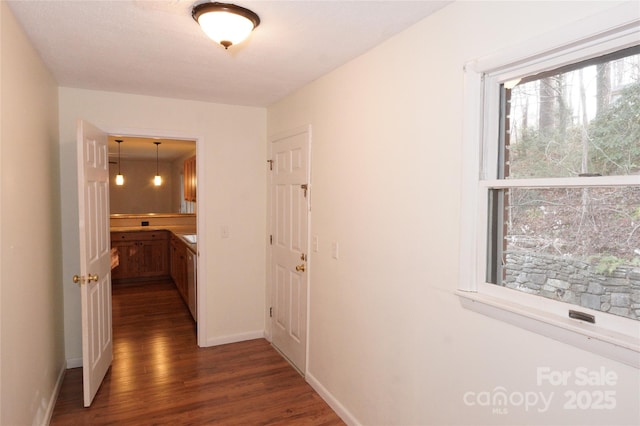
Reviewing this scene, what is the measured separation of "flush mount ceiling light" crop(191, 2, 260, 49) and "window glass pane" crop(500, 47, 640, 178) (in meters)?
1.20

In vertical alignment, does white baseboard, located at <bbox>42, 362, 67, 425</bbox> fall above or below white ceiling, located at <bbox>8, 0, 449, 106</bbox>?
below

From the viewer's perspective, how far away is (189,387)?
301 cm

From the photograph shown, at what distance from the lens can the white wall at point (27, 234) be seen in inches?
69.0

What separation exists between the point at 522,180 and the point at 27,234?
2.48 m

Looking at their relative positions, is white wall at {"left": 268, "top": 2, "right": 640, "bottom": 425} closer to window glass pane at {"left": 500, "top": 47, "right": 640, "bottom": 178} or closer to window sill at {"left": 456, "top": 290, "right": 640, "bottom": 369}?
window sill at {"left": 456, "top": 290, "right": 640, "bottom": 369}

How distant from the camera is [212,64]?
8.53 feet

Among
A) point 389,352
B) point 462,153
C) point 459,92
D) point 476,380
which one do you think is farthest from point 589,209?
point 389,352

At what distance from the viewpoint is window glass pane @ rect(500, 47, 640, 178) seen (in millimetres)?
1198

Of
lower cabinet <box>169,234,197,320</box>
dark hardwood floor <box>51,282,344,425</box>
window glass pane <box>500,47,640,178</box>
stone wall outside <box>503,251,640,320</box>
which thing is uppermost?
window glass pane <box>500,47,640,178</box>

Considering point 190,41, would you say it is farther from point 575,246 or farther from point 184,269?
point 184,269

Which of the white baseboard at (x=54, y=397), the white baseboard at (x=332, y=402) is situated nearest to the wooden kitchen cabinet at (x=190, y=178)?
the white baseboard at (x=54, y=397)

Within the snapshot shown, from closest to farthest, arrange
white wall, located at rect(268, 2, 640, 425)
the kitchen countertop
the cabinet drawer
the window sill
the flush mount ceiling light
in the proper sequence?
the window sill < white wall, located at rect(268, 2, 640, 425) < the flush mount ceiling light < the cabinet drawer < the kitchen countertop

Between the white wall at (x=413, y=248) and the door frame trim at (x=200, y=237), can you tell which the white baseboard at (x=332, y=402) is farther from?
the door frame trim at (x=200, y=237)

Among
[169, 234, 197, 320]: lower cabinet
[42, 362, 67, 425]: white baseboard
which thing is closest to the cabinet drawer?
[169, 234, 197, 320]: lower cabinet
